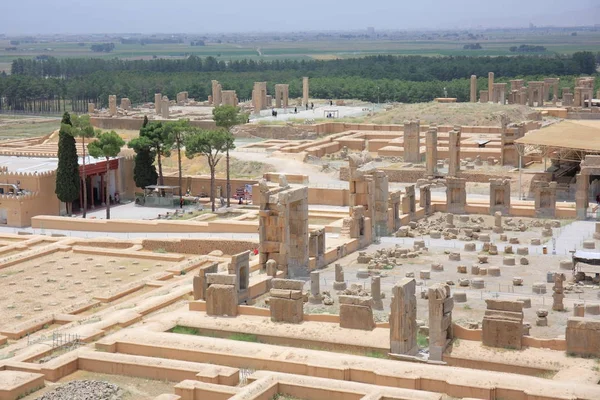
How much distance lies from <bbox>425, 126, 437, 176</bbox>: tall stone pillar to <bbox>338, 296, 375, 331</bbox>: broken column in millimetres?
29283

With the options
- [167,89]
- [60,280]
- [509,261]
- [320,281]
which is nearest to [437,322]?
[320,281]

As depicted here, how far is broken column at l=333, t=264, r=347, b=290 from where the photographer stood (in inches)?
1414

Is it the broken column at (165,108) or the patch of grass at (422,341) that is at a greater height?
the broken column at (165,108)

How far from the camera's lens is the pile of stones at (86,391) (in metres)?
24.7

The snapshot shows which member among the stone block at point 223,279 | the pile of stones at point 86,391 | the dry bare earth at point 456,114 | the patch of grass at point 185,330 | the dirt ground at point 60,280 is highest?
the dry bare earth at point 456,114

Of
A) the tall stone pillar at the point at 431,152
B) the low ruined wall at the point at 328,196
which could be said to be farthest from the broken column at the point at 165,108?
the low ruined wall at the point at 328,196

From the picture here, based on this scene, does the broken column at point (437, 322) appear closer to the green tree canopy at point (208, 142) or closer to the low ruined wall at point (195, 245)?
the low ruined wall at point (195, 245)

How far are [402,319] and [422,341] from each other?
6.67ft

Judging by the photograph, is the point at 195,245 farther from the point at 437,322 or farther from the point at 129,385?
the point at 129,385

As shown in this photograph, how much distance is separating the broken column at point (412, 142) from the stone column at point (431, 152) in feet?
16.6

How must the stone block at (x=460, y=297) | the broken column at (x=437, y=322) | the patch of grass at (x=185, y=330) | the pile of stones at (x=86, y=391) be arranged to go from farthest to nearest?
the stone block at (x=460, y=297) → the patch of grass at (x=185, y=330) → the broken column at (x=437, y=322) → the pile of stones at (x=86, y=391)

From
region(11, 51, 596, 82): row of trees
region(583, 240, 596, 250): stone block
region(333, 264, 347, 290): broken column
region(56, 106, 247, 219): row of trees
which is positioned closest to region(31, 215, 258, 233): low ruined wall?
region(56, 106, 247, 219): row of trees

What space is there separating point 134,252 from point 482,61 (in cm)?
11964

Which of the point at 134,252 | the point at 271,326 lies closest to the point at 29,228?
the point at 134,252
